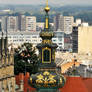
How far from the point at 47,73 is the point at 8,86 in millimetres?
11641

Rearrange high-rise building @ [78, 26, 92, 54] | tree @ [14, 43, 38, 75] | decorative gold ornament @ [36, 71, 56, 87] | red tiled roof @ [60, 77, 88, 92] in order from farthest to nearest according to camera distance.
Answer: high-rise building @ [78, 26, 92, 54], tree @ [14, 43, 38, 75], red tiled roof @ [60, 77, 88, 92], decorative gold ornament @ [36, 71, 56, 87]

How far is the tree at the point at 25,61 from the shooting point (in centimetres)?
5194

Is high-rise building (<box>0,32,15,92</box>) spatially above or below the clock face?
below

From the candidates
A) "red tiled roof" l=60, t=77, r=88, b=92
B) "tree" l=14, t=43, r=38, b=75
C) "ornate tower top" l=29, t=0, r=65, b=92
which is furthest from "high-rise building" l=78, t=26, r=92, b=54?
"ornate tower top" l=29, t=0, r=65, b=92

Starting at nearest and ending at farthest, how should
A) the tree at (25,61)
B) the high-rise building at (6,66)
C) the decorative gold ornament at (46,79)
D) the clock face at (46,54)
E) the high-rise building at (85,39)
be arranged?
the decorative gold ornament at (46,79)
the clock face at (46,54)
the high-rise building at (6,66)
the tree at (25,61)
the high-rise building at (85,39)

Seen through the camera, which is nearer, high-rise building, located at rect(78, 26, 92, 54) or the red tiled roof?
the red tiled roof

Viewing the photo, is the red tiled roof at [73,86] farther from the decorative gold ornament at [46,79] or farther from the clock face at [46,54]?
the decorative gold ornament at [46,79]

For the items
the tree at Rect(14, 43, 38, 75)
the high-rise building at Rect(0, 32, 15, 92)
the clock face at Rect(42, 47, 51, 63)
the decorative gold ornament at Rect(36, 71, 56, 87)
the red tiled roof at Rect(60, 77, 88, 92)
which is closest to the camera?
the decorative gold ornament at Rect(36, 71, 56, 87)

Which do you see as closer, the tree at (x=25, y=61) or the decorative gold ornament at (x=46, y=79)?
the decorative gold ornament at (x=46, y=79)

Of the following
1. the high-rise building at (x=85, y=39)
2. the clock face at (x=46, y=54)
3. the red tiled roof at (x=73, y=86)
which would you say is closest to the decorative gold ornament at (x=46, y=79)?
the clock face at (x=46, y=54)

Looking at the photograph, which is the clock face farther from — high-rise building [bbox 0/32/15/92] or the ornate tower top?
high-rise building [bbox 0/32/15/92]

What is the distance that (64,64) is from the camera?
93.5 metres

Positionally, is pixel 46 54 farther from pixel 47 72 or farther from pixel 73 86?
pixel 73 86

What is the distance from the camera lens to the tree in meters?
51.9
